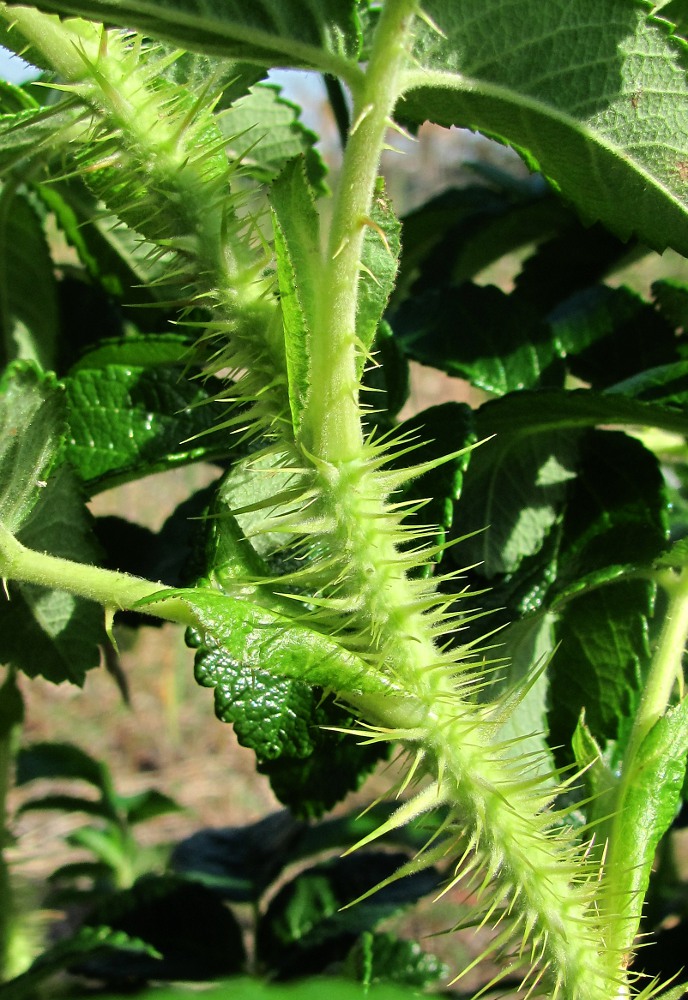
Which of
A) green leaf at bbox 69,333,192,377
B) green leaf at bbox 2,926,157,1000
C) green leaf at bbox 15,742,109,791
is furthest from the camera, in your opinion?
green leaf at bbox 15,742,109,791

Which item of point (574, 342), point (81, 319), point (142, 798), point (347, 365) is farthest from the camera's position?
point (142, 798)

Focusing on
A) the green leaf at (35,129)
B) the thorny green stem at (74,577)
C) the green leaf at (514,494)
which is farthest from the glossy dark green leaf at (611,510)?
the green leaf at (35,129)

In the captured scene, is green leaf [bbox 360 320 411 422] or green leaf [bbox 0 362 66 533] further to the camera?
green leaf [bbox 360 320 411 422]

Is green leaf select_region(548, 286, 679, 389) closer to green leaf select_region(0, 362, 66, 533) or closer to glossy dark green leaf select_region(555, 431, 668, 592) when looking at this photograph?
glossy dark green leaf select_region(555, 431, 668, 592)

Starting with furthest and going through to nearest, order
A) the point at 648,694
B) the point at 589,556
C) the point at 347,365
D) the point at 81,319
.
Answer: the point at 81,319, the point at 589,556, the point at 648,694, the point at 347,365

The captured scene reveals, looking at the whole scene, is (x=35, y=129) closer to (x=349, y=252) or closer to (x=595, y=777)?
(x=349, y=252)

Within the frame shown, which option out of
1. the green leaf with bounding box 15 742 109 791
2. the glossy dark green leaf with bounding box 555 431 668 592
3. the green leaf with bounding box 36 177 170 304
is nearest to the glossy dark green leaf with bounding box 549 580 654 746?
the glossy dark green leaf with bounding box 555 431 668 592

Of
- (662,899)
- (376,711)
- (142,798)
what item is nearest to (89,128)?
(376,711)

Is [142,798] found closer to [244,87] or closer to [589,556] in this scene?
[589,556]

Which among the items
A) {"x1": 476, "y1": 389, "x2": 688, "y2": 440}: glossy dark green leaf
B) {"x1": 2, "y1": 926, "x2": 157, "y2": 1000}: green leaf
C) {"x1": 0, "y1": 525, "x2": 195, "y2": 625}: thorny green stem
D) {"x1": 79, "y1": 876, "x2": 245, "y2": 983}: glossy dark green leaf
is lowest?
{"x1": 79, "y1": 876, "x2": 245, "y2": 983}: glossy dark green leaf
